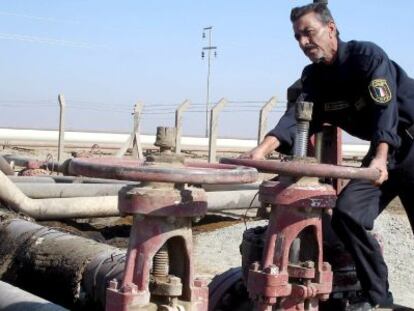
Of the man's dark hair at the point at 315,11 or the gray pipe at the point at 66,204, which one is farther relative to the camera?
the gray pipe at the point at 66,204

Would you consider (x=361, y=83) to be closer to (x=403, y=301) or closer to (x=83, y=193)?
(x=403, y=301)

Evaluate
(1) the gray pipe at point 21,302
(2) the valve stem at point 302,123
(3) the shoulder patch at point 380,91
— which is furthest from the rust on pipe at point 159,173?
(1) the gray pipe at point 21,302

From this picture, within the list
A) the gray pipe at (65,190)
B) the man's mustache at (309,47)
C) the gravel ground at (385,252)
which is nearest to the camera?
the man's mustache at (309,47)

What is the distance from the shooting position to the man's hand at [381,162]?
9.55 ft

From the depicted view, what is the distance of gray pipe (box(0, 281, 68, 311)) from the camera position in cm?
326

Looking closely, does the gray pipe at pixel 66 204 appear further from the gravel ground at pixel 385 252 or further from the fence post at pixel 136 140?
the fence post at pixel 136 140

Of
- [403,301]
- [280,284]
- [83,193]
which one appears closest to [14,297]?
[280,284]

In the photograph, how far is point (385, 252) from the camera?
7.40 metres

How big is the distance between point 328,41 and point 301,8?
20 centimetres

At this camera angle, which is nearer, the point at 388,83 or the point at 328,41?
the point at 388,83

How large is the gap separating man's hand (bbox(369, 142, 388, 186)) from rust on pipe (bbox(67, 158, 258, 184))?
27.0 inches

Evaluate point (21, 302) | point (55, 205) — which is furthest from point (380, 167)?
point (55, 205)

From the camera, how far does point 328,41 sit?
134 inches

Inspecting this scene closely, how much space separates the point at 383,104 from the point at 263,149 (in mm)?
634
